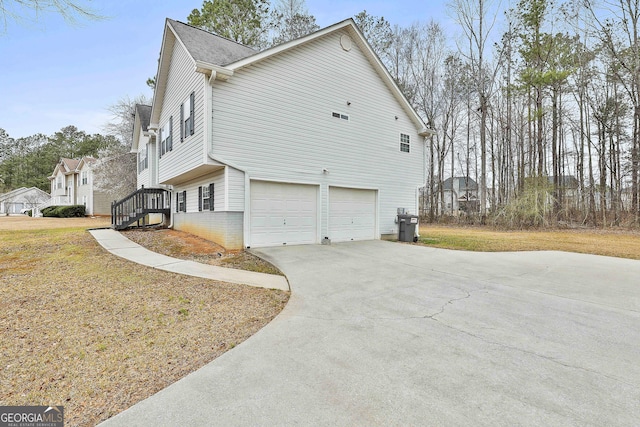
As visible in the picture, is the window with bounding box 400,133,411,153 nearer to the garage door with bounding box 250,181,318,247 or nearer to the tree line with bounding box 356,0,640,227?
the garage door with bounding box 250,181,318,247

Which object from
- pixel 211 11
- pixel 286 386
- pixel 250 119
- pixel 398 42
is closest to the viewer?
pixel 286 386

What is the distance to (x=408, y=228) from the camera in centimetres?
1227

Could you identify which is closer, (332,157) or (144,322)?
(144,322)

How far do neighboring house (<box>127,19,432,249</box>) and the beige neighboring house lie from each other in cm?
2026

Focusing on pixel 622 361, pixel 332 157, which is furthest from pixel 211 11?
pixel 622 361

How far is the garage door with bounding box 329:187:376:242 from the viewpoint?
1109 centimetres

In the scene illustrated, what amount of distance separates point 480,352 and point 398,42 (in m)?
27.9

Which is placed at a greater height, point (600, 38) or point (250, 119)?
point (600, 38)

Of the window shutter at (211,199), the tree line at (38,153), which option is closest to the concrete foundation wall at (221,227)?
the window shutter at (211,199)

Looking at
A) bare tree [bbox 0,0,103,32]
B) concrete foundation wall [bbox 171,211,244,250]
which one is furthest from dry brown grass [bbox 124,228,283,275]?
bare tree [bbox 0,0,103,32]

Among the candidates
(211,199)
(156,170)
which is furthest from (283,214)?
(156,170)

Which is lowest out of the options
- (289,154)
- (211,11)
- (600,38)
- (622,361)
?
(622,361)

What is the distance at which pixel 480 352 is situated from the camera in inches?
118

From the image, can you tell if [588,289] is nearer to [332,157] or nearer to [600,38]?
[332,157]
